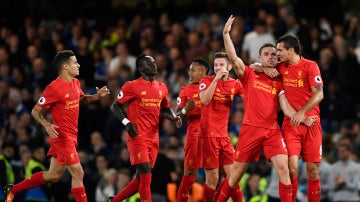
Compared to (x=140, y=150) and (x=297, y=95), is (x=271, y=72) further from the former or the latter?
(x=140, y=150)

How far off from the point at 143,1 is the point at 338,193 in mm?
7892

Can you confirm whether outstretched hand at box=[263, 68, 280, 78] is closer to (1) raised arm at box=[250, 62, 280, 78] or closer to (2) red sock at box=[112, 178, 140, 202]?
(1) raised arm at box=[250, 62, 280, 78]

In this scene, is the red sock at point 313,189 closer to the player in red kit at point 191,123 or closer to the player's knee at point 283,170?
the player's knee at point 283,170

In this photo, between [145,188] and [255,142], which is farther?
[145,188]

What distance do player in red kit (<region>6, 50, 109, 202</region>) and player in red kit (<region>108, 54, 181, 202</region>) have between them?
0.61 meters

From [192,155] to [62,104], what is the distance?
81.0 inches

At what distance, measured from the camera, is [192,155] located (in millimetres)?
16203

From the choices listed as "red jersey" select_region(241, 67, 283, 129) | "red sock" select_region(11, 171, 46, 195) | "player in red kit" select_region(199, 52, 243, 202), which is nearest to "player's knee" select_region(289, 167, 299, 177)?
"red jersey" select_region(241, 67, 283, 129)

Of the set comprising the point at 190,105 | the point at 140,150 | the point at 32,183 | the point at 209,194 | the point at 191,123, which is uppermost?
the point at 190,105

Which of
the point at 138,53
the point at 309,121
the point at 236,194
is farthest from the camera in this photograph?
the point at 138,53

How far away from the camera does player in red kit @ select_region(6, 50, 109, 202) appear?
15547mm

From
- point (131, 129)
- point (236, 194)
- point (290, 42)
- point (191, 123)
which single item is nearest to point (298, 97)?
point (290, 42)

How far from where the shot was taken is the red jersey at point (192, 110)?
16.3m

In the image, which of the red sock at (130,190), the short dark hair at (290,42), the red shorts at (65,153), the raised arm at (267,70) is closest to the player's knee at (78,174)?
the red shorts at (65,153)
